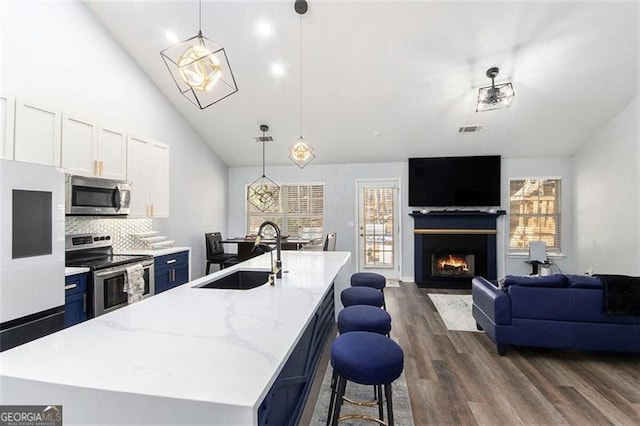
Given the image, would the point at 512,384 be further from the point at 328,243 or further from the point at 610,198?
the point at 610,198

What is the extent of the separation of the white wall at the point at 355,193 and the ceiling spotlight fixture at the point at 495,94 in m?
2.48

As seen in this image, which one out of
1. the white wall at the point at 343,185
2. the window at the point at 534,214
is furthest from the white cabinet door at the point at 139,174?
the window at the point at 534,214

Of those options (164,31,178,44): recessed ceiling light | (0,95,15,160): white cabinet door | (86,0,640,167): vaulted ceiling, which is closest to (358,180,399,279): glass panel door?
(86,0,640,167): vaulted ceiling

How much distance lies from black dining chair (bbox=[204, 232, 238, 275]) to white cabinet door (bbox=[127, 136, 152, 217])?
1.86 m

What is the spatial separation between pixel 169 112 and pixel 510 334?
5.51 meters

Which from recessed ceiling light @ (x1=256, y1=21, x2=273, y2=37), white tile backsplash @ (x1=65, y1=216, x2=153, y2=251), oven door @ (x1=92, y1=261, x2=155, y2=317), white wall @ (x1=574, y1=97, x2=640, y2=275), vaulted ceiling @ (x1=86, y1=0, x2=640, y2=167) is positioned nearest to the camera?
oven door @ (x1=92, y1=261, x2=155, y2=317)

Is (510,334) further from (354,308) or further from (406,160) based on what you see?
(406,160)

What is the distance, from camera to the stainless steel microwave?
288cm

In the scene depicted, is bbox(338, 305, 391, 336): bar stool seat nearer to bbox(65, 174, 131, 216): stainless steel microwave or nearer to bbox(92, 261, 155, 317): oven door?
bbox(92, 261, 155, 317): oven door

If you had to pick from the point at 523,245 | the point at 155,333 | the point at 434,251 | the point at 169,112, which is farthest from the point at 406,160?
the point at 155,333

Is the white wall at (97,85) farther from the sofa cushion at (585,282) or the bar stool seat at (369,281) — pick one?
the sofa cushion at (585,282)

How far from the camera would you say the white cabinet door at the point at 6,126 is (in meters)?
2.38

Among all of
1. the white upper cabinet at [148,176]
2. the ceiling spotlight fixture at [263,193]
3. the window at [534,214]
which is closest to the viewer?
the white upper cabinet at [148,176]

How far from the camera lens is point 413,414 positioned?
2.13 metres
